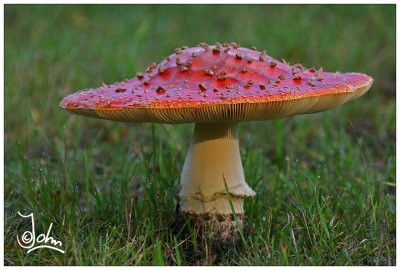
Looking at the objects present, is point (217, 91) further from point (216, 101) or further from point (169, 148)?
point (169, 148)

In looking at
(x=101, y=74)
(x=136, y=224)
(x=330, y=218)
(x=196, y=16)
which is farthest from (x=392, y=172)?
(x=196, y=16)

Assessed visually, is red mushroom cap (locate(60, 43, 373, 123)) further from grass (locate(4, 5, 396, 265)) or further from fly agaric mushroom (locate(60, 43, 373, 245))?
grass (locate(4, 5, 396, 265))

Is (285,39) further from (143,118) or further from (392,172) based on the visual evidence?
(143,118)

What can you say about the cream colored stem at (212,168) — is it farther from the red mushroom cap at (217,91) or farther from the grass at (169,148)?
the red mushroom cap at (217,91)
